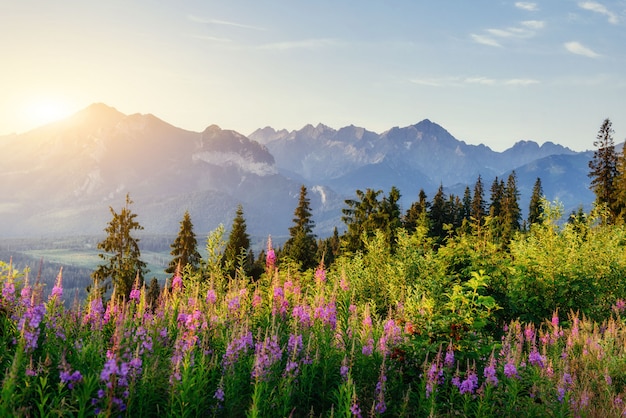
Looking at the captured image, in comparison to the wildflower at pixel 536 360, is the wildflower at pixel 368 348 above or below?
above

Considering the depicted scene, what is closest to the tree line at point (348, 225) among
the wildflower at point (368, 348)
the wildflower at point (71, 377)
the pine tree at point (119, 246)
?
the pine tree at point (119, 246)

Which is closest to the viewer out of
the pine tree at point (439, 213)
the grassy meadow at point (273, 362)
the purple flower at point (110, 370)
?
the purple flower at point (110, 370)

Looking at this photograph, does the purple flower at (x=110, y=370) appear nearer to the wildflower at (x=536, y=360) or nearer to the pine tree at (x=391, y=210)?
the wildflower at (x=536, y=360)

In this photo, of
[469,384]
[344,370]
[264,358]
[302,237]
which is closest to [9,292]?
[264,358]

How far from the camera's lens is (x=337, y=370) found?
19.0 ft

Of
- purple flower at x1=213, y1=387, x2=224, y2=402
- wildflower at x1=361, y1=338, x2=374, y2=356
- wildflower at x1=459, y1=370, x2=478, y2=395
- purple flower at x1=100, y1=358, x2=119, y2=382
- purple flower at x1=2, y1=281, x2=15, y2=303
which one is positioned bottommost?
wildflower at x1=459, y1=370, x2=478, y2=395

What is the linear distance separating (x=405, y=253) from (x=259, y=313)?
301 inches

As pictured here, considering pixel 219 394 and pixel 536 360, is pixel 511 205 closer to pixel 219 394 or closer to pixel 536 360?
pixel 536 360

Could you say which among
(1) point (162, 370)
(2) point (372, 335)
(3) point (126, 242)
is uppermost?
(1) point (162, 370)

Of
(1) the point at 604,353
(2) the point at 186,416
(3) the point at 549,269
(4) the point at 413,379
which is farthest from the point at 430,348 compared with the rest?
(3) the point at 549,269

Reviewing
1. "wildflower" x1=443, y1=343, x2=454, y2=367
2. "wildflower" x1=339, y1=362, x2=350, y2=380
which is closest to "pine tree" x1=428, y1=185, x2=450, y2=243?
"wildflower" x1=443, y1=343, x2=454, y2=367

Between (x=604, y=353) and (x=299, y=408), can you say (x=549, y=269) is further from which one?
(x=299, y=408)

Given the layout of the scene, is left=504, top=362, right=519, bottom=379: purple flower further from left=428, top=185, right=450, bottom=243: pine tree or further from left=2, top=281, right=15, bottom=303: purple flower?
left=428, top=185, right=450, bottom=243: pine tree

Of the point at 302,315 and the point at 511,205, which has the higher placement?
the point at 302,315
